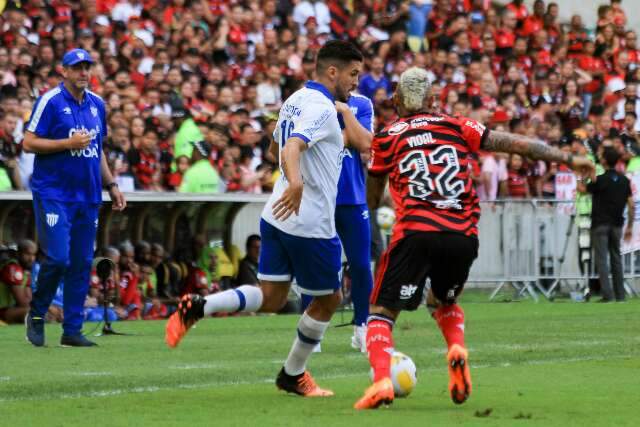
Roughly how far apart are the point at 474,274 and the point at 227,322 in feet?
20.8

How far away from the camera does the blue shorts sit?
8.71 meters

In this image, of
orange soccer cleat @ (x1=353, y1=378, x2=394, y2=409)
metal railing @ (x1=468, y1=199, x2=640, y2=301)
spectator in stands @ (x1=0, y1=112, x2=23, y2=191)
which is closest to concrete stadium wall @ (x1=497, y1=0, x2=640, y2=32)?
metal railing @ (x1=468, y1=199, x2=640, y2=301)

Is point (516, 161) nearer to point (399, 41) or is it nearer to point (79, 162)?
point (399, 41)

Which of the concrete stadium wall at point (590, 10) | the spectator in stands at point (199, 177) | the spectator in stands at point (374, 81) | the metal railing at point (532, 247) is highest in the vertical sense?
the concrete stadium wall at point (590, 10)

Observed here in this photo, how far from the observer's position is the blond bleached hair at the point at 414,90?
847 centimetres

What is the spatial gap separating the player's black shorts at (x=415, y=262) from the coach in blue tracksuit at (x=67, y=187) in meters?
4.72

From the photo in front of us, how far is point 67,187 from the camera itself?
492 inches

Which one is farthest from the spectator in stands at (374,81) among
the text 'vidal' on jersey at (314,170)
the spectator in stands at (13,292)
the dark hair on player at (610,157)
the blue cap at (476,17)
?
the text 'vidal' on jersey at (314,170)

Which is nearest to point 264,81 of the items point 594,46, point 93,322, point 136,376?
point 93,322

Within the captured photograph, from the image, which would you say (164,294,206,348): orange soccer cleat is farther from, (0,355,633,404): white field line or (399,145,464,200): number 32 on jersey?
(399,145,464,200): number 32 on jersey

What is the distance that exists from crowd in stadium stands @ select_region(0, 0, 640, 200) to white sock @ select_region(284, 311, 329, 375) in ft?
29.3

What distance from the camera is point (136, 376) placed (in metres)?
10.1

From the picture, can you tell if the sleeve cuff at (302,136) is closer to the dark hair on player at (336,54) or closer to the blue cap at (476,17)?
the dark hair on player at (336,54)

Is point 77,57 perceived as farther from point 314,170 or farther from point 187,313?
point 187,313
